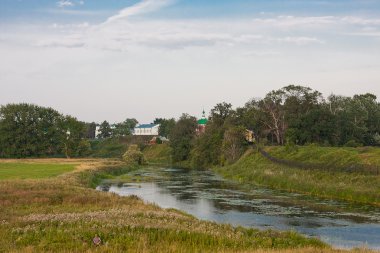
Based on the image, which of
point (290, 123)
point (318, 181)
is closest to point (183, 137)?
point (290, 123)

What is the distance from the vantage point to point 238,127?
10725 cm

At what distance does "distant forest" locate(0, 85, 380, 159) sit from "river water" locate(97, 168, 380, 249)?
133 feet

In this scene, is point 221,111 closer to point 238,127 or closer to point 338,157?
point 238,127

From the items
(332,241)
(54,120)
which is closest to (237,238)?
(332,241)

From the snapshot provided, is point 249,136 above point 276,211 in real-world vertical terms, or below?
above

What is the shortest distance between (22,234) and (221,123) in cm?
10666

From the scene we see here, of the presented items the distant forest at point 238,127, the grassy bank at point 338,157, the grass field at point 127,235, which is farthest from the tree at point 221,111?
the grass field at point 127,235

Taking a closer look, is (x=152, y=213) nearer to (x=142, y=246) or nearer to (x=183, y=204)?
(x=142, y=246)

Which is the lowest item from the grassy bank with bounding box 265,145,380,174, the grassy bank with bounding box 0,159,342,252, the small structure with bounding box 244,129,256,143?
the grassy bank with bounding box 0,159,342,252

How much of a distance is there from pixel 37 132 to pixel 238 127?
69869mm

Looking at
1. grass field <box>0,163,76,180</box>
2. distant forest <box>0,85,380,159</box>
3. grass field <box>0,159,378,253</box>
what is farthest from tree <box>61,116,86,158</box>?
grass field <box>0,159,378,253</box>

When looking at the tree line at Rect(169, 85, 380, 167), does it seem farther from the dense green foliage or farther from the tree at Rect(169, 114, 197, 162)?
the dense green foliage

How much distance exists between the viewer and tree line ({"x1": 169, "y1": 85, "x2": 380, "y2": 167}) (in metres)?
94.9

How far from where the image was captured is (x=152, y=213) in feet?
94.1
